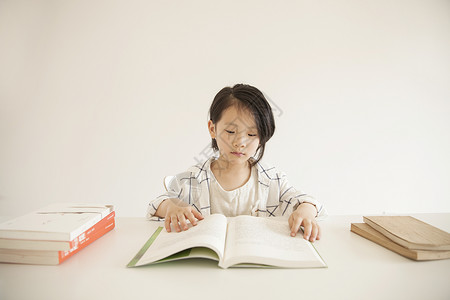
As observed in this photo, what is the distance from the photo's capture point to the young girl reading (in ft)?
3.82

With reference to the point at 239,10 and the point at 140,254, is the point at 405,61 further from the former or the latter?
the point at 140,254

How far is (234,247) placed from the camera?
73cm

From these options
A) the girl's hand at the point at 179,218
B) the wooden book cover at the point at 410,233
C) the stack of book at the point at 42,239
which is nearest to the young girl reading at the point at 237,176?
the girl's hand at the point at 179,218

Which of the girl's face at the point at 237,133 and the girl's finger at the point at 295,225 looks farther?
the girl's face at the point at 237,133

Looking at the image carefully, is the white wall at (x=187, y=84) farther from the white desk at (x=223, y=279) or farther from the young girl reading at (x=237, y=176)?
the white desk at (x=223, y=279)

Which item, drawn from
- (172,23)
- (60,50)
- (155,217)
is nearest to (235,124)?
(155,217)

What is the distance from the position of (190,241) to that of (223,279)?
0.12 m

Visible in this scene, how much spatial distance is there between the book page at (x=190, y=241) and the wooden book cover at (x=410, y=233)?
0.47 meters

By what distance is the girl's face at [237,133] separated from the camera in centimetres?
116

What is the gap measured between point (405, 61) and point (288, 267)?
8.28 ft

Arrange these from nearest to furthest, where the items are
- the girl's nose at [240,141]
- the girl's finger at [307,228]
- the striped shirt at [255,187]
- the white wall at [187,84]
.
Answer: the girl's finger at [307,228]
the girl's nose at [240,141]
the striped shirt at [255,187]
the white wall at [187,84]

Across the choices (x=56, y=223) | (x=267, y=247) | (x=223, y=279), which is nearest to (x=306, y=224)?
(x=267, y=247)

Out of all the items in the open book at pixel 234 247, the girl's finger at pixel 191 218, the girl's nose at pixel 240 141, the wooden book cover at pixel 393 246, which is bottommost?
the wooden book cover at pixel 393 246

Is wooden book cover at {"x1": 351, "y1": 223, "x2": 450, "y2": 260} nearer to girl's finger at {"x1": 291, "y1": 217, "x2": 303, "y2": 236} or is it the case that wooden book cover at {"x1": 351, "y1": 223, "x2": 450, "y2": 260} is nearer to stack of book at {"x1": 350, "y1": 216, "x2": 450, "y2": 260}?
stack of book at {"x1": 350, "y1": 216, "x2": 450, "y2": 260}
